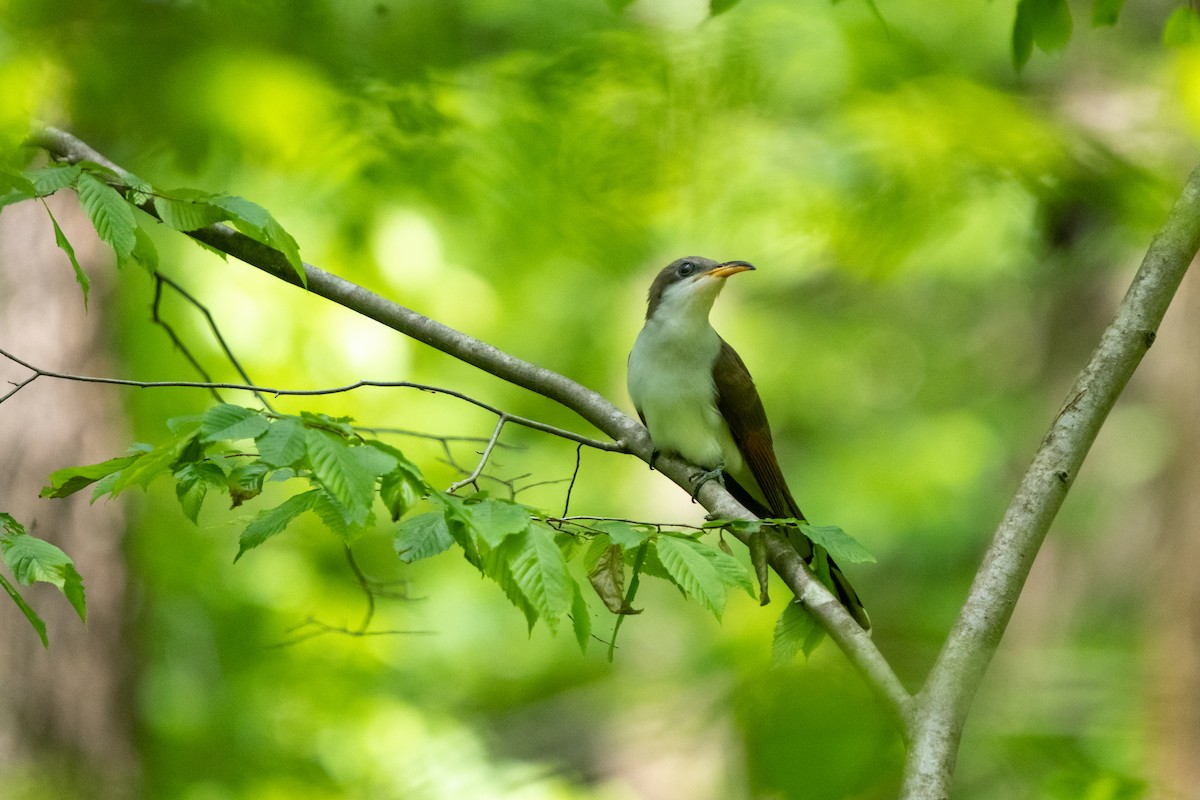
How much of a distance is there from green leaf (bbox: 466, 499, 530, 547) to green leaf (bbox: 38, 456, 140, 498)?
778 millimetres

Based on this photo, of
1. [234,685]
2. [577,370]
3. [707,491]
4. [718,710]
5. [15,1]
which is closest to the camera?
[718,710]

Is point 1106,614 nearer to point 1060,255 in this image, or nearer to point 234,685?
point 1060,255

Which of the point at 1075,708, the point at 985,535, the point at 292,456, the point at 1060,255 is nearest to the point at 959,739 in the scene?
the point at 1075,708

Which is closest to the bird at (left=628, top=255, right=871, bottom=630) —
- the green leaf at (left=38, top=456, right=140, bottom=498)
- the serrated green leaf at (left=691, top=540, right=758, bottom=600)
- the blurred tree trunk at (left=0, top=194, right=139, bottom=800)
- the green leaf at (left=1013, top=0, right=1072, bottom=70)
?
the green leaf at (left=1013, top=0, right=1072, bottom=70)

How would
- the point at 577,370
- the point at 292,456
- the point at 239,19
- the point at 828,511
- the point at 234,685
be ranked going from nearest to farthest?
1. the point at 292,456
2. the point at 239,19
3. the point at 234,685
4. the point at 828,511
5. the point at 577,370

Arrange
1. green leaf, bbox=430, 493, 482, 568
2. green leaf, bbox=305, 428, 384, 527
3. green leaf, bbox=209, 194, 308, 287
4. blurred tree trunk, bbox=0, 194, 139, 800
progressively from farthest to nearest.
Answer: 1. blurred tree trunk, bbox=0, 194, 139, 800
2. green leaf, bbox=209, 194, 308, 287
3. green leaf, bbox=430, 493, 482, 568
4. green leaf, bbox=305, 428, 384, 527

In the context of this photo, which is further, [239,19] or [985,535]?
[985,535]

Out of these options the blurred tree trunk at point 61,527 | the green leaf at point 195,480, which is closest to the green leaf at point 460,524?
the green leaf at point 195,480

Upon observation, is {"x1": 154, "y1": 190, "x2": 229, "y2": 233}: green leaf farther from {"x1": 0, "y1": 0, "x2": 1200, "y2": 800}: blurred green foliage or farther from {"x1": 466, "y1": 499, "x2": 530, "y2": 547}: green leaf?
{"x1": 466, "y1": 499, "x2": 530, "y2": 547}: green leaf

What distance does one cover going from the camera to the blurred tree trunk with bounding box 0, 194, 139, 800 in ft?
22.6

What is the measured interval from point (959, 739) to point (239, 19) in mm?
4138

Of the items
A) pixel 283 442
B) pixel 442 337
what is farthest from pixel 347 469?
pixel 442 337

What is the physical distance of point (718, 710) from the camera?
2.39m

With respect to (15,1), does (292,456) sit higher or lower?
lower
